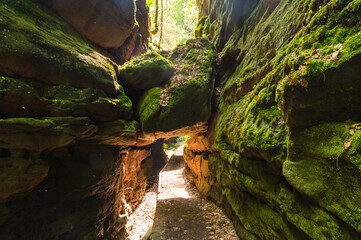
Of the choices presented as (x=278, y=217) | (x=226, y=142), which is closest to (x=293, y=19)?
(x=226, y=142)

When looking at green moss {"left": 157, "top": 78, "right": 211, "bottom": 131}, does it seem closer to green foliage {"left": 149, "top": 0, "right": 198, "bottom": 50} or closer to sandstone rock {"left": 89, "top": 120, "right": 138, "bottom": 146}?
sandstone rock {"left": 89, "top": 120, "right": 138, "bottom": 146}

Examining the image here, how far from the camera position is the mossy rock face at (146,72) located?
745 cm

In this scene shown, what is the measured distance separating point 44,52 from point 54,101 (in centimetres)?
158

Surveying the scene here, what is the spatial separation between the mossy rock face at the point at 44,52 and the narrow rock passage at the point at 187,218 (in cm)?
570

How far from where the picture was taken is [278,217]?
3.22 metres

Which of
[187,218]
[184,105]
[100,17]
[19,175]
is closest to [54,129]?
[19,175]

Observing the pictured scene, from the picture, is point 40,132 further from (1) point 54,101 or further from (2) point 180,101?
(2) point 180,101

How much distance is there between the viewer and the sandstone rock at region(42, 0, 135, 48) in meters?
6.86

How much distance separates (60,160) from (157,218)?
4.34 metres

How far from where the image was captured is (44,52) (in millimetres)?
4922

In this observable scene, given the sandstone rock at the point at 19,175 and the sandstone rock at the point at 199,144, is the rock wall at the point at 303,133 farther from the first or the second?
the sandstone rock at the point at 19,175

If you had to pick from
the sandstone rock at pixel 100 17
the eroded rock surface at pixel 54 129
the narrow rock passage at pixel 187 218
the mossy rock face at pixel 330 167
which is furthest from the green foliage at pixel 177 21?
the mossy rock face at pixel 330 167

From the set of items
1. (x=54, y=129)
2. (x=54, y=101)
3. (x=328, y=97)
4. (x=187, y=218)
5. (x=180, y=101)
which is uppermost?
(x=180, y=101)

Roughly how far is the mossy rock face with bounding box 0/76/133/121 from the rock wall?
4.87 meters
